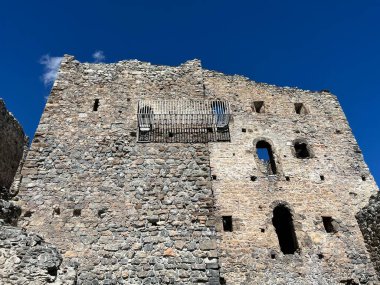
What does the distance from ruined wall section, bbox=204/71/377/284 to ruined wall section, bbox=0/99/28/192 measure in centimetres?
717

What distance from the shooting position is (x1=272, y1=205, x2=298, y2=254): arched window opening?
12.2m

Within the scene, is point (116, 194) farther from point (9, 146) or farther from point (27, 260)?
point (9, 146)

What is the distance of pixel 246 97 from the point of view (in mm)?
15250

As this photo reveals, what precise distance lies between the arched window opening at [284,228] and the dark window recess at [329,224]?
1.27 meters

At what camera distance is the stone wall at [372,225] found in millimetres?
11727

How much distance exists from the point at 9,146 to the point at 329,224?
38.6 feet

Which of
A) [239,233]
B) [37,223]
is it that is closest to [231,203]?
Answer: [239,233]

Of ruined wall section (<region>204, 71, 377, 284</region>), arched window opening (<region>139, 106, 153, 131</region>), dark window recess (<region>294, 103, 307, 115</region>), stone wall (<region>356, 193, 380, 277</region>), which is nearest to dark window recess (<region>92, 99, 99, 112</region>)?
arched window opening (<region>139, 106, 153, 131</region>)

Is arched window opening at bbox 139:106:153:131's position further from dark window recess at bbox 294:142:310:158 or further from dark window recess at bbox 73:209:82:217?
dark window recess at bbox 294:142:310:158

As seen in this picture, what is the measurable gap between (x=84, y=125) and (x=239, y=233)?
20.7 ft

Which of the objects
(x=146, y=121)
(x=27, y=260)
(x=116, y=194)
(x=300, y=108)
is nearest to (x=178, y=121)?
(x=146, y=121)

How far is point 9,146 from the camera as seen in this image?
11953 mm

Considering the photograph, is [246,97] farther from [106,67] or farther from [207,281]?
[207,281]

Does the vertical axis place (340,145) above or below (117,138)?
above
